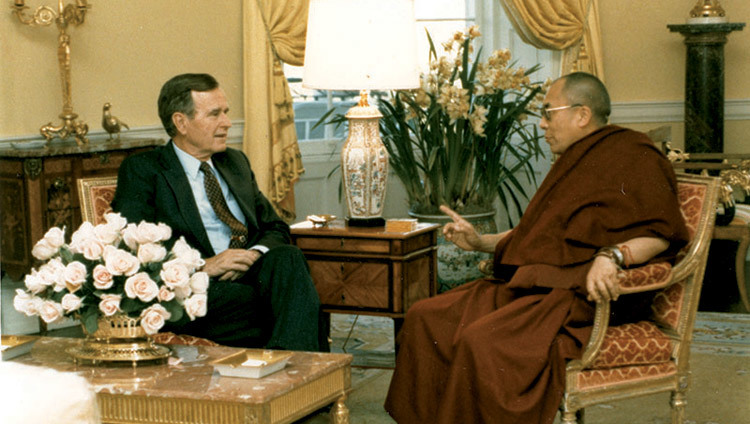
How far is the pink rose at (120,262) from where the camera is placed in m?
2.67

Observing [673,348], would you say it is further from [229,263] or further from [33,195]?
[33,195]

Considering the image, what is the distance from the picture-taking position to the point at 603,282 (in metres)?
2.93

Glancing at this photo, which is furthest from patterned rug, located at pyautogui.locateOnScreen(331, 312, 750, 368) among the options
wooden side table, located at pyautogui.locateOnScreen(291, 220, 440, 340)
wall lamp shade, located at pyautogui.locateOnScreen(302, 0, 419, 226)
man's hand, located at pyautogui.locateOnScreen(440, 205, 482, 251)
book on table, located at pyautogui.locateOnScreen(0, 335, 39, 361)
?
book on table, located at pyautogui.locateOnScreen(0, 335, 39, 361)

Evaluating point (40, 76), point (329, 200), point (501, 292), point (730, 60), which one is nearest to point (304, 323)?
point (501, 292)

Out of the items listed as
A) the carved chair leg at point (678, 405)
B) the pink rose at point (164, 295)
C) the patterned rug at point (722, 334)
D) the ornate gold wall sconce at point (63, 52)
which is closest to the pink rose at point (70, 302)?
the pink rose at point (164, 295)

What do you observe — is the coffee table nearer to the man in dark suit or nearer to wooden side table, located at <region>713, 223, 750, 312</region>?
the man in dark suit

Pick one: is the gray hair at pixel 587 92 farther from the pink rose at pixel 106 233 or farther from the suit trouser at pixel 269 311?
the pink rose at pixel 106 233

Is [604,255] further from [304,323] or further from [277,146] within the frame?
[277,146]

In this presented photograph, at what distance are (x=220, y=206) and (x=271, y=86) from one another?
231 centimetres

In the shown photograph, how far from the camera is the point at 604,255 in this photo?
301 centimetres

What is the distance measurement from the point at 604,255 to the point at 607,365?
32 cm

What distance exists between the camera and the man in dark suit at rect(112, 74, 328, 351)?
11.3 ft

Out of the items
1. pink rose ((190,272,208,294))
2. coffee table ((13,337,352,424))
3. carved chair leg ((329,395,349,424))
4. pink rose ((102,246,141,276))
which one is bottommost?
carved chair leg ((329,395,349,424))

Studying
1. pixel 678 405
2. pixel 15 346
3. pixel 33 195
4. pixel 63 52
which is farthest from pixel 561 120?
pixel 63 52
